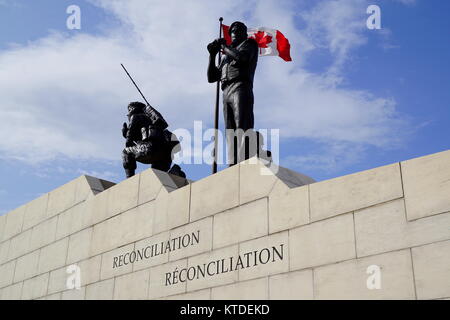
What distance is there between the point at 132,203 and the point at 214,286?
3321 millimetres

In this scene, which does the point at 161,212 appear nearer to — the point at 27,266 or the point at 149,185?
the point at 149,185

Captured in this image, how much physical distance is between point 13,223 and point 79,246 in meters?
4.11

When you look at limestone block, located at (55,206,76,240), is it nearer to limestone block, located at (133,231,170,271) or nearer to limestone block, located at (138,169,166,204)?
limestone block, located at (138,169,166,204)

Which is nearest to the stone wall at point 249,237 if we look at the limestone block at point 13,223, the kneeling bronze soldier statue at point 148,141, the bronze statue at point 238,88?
the kneeling bronze soldier statue at point 148,141

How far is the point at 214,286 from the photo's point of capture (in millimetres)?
9773

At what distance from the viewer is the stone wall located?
7676mm

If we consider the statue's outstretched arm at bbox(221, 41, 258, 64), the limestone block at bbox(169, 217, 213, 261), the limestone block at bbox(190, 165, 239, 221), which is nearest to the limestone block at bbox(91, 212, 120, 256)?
the limestone block at bbox(169, 217, 213, 261)

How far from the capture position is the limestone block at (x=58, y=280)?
13.1 meters

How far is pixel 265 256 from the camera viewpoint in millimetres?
9273

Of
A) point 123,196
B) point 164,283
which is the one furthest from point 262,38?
point 164,283

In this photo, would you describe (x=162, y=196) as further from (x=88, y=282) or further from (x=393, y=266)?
(x=393, y=266)

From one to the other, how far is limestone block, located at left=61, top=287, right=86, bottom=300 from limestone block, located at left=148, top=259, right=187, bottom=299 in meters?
2.29
